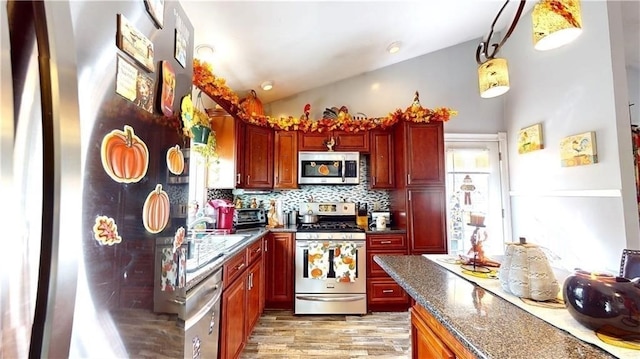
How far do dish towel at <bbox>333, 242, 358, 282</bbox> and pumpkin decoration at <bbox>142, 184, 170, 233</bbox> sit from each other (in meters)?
2.39

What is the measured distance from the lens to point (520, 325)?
2.68 ft

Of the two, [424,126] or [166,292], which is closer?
[166,292]

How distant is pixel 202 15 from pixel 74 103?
5.88 ft

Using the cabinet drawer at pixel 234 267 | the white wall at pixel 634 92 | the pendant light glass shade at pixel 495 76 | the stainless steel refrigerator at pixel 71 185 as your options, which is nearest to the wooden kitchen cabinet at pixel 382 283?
the cabinet drawer at pixel 234 267

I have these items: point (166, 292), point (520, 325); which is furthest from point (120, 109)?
point (520, 325)

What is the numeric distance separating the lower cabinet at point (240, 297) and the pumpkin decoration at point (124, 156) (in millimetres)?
1236

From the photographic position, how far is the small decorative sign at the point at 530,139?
3.18 m

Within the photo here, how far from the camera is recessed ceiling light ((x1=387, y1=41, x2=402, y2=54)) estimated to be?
318 centimetres

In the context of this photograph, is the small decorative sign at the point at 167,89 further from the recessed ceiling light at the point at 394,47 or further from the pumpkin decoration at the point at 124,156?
the recessed ceiling light at the point at 394,47

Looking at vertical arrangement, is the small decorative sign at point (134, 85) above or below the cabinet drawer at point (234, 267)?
above

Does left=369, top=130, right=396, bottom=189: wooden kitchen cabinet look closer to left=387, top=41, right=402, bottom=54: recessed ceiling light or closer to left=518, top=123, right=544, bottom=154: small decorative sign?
left=387, top=41, right=402, bottom=54: recessed ceiling light

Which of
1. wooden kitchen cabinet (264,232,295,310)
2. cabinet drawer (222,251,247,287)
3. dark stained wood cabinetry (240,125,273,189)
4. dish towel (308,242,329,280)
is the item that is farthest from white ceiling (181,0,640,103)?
dish towel (308,242,329,280)

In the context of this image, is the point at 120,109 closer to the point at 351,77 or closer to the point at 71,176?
the point at 71,176

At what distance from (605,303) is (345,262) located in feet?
7.77
